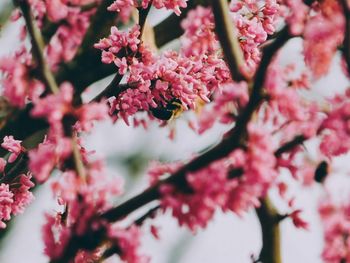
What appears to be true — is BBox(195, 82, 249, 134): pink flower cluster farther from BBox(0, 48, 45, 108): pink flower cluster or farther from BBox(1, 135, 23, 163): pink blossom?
BBox(1, 135, 23, 163): pink blossom

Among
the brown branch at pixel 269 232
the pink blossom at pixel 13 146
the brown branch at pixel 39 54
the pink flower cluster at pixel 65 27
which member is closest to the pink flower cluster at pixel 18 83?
the brown branch at pixel 39 54

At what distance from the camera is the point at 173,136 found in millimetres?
5043

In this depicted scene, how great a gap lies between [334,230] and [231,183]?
1.25ft

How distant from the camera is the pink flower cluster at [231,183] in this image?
5.65ft

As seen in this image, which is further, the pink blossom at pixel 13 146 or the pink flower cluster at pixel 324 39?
the pink blossom at pixel 13 146

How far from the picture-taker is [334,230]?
1.83 m

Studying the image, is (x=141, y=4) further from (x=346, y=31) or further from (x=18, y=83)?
(x=346, y=31)

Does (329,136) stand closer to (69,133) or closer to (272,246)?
(272,246)

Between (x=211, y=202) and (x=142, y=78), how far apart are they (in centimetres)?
196

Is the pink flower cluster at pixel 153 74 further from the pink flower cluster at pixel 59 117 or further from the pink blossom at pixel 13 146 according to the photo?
the pink flower cluster at pixel 59 117

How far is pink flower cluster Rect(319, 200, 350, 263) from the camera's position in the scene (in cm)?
183

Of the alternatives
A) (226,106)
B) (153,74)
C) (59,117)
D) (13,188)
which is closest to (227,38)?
(226,106)

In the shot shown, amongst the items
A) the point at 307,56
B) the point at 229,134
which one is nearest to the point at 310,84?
the point at 307,56

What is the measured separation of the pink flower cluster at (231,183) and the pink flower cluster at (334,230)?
0.21m
